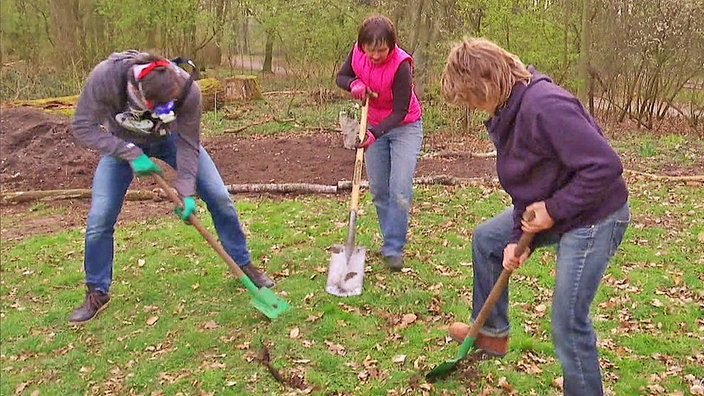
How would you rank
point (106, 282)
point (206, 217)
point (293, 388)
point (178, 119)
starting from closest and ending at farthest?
point (293, 388) < point (178, 119) < point (106, 282) < point (206, 217)

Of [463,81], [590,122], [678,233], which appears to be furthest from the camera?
[678,233]

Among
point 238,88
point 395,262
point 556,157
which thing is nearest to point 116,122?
point 395,262

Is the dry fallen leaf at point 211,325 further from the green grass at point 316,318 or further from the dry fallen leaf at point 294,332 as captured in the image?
the dry fallen leaf at point 294,332

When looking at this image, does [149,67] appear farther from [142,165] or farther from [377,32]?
[377,32]

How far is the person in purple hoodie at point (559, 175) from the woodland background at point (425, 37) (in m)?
10.00

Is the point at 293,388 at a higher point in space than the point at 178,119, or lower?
lower

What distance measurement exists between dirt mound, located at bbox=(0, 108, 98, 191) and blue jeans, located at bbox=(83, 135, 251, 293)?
14.0 feet

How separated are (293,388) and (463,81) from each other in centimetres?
203

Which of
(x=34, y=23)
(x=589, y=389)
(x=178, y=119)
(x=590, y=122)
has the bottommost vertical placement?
(x=34, y=23)

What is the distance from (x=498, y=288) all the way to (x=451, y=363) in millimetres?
689

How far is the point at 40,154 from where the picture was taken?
9.63 metres

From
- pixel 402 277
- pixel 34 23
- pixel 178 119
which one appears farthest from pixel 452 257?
pixel 34 23

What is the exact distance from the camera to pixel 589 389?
2979mm

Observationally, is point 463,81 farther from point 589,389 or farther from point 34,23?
point 34,23
